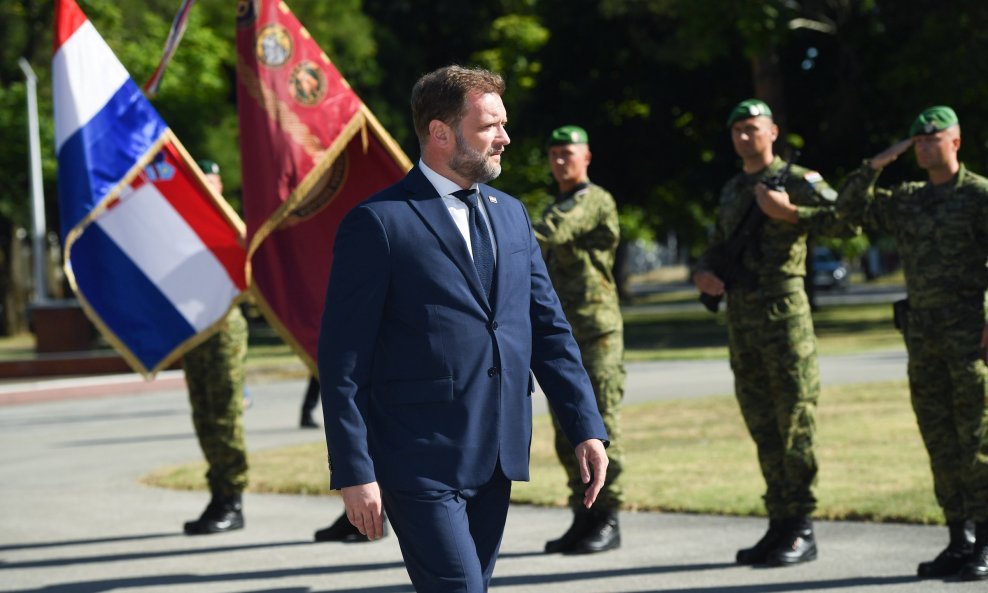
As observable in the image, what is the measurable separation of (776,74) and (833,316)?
8.87 metres

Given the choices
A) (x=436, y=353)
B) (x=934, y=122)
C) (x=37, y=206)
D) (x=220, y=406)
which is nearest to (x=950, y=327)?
(x=934, y=122)

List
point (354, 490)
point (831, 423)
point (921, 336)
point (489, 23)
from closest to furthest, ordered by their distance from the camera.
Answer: point (354, 490) → point (921, 336) → point (831, 423) → point (489, 23)

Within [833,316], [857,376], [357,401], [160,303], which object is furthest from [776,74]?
[357,401]

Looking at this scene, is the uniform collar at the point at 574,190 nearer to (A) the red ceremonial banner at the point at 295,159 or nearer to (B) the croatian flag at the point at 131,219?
(A) the red ceremonial banner at the point at 295,159

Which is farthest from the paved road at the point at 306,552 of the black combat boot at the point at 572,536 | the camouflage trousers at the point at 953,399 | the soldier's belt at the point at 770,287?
the soldier's belt at the point at 770,287

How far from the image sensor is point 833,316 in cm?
3753

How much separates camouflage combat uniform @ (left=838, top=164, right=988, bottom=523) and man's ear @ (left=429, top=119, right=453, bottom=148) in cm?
Result: 339

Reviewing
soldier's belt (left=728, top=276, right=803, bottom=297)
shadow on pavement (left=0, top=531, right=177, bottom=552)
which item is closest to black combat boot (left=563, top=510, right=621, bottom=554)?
soldier's belt (left=728, top=276, right=803, bottom=297)

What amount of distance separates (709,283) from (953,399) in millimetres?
1313

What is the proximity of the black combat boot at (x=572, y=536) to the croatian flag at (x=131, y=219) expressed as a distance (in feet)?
7.85

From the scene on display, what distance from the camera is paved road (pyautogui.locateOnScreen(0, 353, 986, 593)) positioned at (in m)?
6.98

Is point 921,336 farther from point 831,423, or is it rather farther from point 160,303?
point 831,423

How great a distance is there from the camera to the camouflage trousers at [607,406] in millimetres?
7816

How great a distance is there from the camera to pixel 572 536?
7.87m
